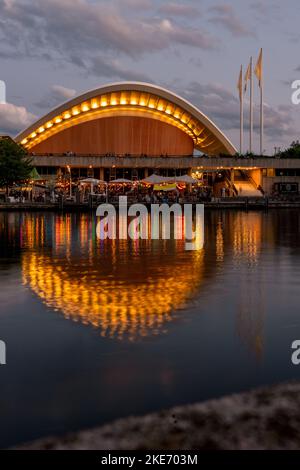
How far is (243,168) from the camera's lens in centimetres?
7038

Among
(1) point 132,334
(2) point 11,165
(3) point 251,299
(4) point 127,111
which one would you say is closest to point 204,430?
(1) point 132,334

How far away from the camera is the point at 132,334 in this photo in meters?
7.39

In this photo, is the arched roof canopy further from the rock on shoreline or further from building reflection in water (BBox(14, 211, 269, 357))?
the rock on shoreline

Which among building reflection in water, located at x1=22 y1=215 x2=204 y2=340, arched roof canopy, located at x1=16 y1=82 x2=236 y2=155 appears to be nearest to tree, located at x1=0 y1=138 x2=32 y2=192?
arched roof canopy, located at x1=16 y1=82 x2=236 y2=155

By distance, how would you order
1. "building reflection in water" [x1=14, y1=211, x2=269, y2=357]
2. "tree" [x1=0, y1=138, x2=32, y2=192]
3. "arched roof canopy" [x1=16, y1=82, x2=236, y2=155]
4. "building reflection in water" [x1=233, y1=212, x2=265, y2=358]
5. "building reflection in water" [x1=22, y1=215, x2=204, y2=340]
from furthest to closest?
"arched roof canopy" [x1=16, y1=82, x2=236, y2=155] < "tree" [x1=0, y1=138, x2=32, y2=192] < "building reflection in water" [x1=22, y1=215, x2=204, y2=340] < "building reflection in water" [x1=14, y1=211, x2=269, y2=357] < "building reflection in water" [x1=233, y1=212, x2=265, y2=358]

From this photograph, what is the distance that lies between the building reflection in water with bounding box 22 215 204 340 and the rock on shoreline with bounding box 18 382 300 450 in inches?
106

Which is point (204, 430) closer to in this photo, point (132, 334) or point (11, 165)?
point (132, 334)

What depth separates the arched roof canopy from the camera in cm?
7369

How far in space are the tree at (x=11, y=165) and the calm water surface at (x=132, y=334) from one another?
4183cm

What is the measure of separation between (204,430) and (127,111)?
76627mm

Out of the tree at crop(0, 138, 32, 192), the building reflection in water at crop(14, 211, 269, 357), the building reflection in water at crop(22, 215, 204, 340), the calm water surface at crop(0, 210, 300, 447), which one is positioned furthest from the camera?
the tree at crop(0, 138, 32, 192)

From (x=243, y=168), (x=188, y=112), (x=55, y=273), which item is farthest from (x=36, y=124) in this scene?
(x=55, y=273)

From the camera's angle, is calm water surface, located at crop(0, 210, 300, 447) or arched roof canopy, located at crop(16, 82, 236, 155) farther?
arched roof canopy, located at crop(16, 82, 236, 155)

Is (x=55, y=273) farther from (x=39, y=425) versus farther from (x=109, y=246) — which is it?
(x=39, y=425)
